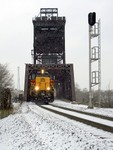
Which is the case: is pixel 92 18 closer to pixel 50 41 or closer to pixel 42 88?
pixel 42 88

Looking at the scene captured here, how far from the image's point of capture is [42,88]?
138 feet

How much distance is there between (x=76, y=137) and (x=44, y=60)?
46.0 metres

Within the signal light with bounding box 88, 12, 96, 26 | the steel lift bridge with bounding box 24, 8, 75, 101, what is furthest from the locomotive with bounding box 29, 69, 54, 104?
the signal light with bounding box 88, 12, 96, 26

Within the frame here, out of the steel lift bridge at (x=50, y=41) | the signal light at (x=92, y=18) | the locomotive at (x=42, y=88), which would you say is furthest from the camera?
the steel lift bridge at (x=50, y=41)

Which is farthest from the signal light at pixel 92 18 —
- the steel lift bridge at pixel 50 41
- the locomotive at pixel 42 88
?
the steel lift bridge at pixel 50 41

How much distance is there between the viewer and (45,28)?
180 ft

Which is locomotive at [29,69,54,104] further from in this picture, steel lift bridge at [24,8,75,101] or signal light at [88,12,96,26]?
→ signal light at [88,12,96,26]

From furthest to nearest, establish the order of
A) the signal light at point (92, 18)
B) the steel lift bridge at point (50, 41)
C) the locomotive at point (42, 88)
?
the steel lift bridge at point (50, 41), the locomotive at point (42, 88), the signal light at point (92, 18)

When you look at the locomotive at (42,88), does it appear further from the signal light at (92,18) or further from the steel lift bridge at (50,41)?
the signal light at (92,18)

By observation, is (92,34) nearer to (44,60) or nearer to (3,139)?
(3,139)

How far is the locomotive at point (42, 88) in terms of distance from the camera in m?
41.5

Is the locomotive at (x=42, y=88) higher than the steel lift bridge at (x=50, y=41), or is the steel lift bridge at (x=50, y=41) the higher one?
the steel lift bridge at (x=50, y=41)

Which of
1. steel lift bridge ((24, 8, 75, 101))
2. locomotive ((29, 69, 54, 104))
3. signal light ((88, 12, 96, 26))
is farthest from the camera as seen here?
steel lift bridge ((24, 8, 75, 101))

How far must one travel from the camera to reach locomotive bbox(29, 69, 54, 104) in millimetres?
41469
